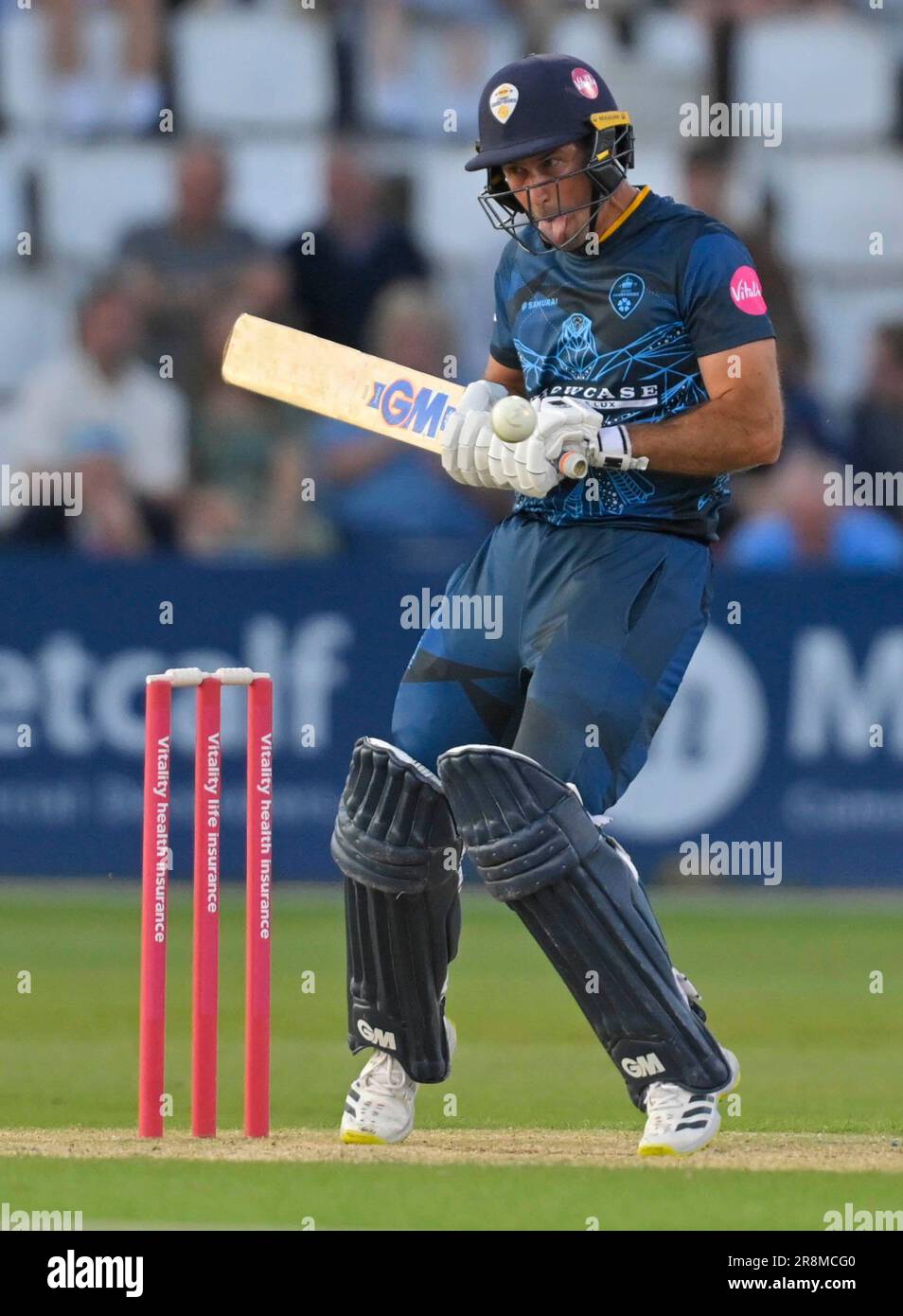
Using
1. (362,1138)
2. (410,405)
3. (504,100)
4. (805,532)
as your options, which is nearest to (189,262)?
(805,532)

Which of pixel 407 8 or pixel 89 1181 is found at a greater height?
pixel 407 8

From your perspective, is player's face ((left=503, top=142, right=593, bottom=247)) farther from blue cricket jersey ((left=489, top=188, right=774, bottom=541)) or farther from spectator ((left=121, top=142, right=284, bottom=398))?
spectator ((left=121, top=142, right=284, bottom=398))

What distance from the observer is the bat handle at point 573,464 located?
4.60 meters

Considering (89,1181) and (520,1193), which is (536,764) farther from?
(89,1181)

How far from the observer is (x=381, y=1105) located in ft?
15.9

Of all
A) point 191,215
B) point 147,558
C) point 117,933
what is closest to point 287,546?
point 147,558

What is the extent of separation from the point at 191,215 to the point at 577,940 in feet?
23.8

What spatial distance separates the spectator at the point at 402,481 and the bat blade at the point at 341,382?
5.30 m

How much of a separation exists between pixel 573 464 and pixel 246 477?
20.9ft

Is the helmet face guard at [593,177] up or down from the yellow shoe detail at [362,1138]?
up

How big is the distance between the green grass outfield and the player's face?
1.86 metres

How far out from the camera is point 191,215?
1116cm

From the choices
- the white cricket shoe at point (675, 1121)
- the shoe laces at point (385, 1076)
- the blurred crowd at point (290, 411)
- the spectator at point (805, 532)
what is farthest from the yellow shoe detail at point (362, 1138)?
the spectator at point (805, 532)

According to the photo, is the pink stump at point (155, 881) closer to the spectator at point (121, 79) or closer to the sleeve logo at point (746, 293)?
the sleeve logo at point (746, 293)
